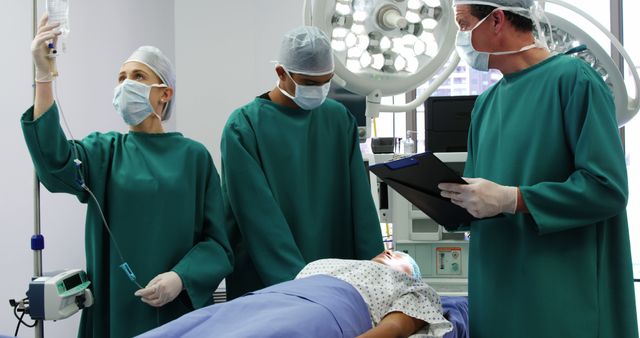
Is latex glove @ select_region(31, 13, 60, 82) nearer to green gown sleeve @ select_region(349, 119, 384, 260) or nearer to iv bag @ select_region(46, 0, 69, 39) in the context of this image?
iv bag @ select_region(46, 0, 69, 39)

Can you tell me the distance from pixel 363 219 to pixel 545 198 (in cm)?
67

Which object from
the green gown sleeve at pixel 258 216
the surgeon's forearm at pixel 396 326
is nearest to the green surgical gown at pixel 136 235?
the green gown sleeve at pixel 258 216

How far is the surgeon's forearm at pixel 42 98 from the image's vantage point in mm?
1537

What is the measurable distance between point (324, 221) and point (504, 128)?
638mm

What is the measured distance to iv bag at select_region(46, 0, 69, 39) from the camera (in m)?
1.54

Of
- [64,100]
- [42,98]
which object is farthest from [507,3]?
[64,100]

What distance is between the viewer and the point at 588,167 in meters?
1.36

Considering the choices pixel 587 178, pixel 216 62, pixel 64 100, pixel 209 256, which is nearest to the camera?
pixel 587 178

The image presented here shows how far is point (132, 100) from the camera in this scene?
1769 mm

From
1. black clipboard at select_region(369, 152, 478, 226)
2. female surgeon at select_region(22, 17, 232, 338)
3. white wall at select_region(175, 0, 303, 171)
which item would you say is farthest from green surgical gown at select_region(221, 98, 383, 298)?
white wall at select_region(175, 0, 303, 171)

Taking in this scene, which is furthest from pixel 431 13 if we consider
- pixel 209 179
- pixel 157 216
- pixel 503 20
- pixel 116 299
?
pixel 116 299

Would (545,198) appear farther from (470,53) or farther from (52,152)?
(52,152)

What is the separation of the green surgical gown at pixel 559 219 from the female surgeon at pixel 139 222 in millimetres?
781

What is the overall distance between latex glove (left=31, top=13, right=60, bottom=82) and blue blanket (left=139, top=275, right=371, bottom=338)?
2.47ft
